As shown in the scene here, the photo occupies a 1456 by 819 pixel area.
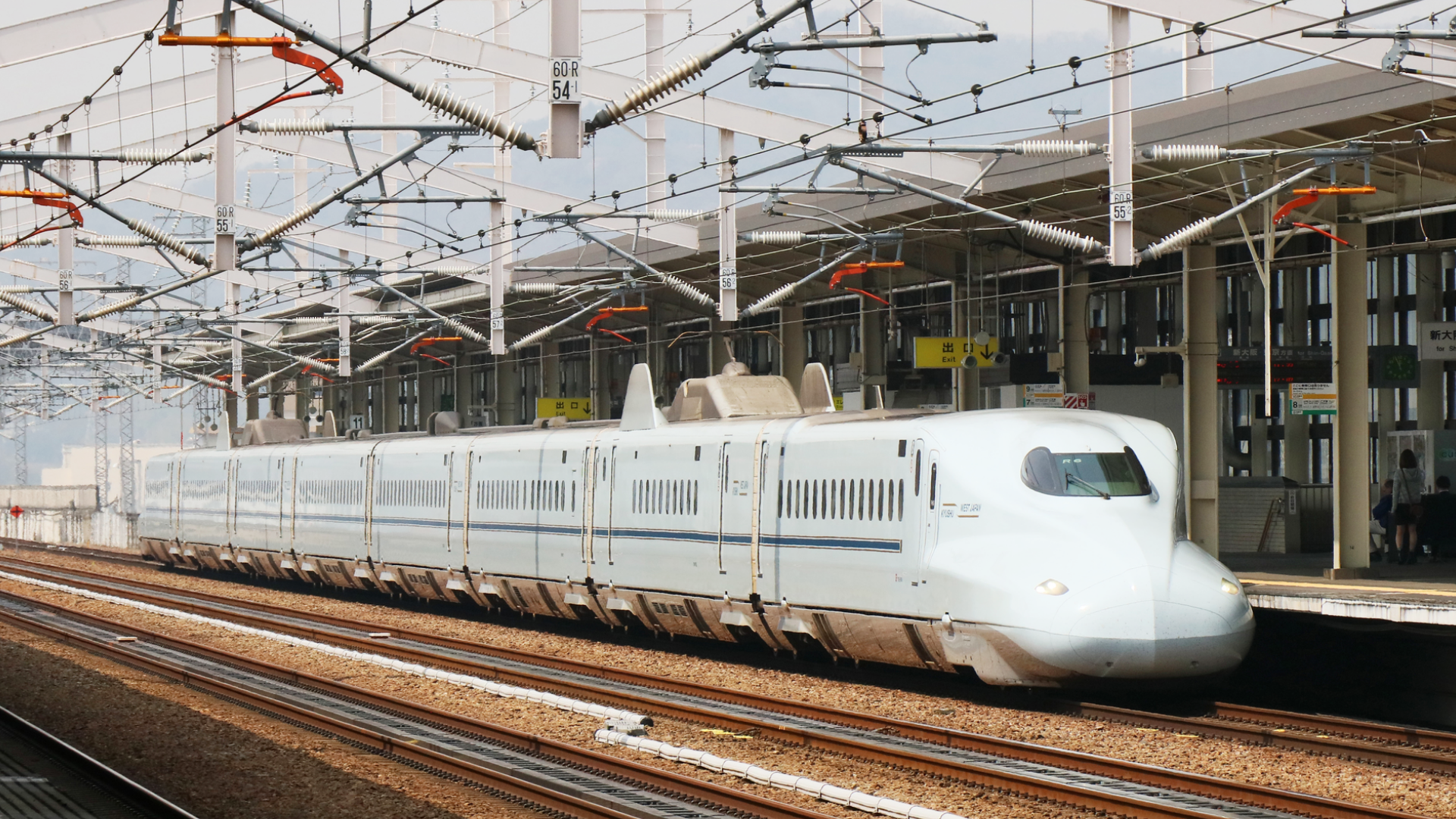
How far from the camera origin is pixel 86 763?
46.7 feet

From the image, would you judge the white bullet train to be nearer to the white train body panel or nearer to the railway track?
the white train body panel

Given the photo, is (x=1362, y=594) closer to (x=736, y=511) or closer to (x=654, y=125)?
(x=736, y=511)

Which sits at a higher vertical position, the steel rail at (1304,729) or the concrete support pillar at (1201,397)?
the concrete support pillar at (1201,397)

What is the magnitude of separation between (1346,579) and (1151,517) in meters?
8.60

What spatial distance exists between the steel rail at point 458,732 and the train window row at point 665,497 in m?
5.21

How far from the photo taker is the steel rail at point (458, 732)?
1235cm

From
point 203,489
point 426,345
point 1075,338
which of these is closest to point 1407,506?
point 1075,338

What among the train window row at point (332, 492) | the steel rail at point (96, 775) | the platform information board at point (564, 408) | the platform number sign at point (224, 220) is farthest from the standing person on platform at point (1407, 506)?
the platform information board at point (564, 408)

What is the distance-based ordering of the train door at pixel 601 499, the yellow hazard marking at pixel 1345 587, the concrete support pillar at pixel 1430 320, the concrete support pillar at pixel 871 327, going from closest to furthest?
the yellow hazard marking at pixel 1345 587
the train door at pixel 601 499
the concrete support pillar at pixel 1430 320
the concrete support pillar at pixel 871 327

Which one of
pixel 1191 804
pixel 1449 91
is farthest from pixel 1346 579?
pixel 1191 804

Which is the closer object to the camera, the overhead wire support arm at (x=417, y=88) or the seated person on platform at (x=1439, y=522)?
the overhead wire support arm at (x=417, y=88)

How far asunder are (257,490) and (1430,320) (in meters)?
28.1

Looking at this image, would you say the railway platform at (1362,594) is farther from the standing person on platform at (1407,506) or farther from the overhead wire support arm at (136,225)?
the overhead wire support arm at (136,225)

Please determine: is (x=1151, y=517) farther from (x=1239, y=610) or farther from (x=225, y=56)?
(x=225, y=56)
